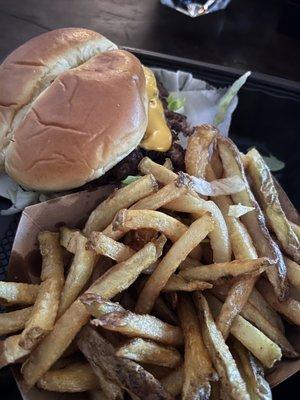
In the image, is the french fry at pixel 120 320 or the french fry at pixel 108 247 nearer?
the french fry at pixel 120 320

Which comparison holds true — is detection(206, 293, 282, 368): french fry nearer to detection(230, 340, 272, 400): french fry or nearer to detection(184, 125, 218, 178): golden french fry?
detection(230, 340, 272, 400): french fry

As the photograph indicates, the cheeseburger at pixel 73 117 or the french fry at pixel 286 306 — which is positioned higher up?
the cheeseburger at pixel 73 117

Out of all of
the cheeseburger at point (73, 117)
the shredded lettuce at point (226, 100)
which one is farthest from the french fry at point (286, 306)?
the shredded lettuce at point (226, 100)

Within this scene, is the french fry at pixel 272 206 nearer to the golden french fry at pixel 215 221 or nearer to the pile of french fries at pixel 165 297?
the pile of french fries at pixel 165 297

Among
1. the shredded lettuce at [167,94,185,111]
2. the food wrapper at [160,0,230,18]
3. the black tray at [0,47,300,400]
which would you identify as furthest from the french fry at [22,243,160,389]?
the food wrapper at [160,0,230,18]

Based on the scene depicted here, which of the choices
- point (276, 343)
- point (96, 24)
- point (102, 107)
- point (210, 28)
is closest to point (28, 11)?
point (96, 24)

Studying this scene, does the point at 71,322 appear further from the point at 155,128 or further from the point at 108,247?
the point at 155,128
